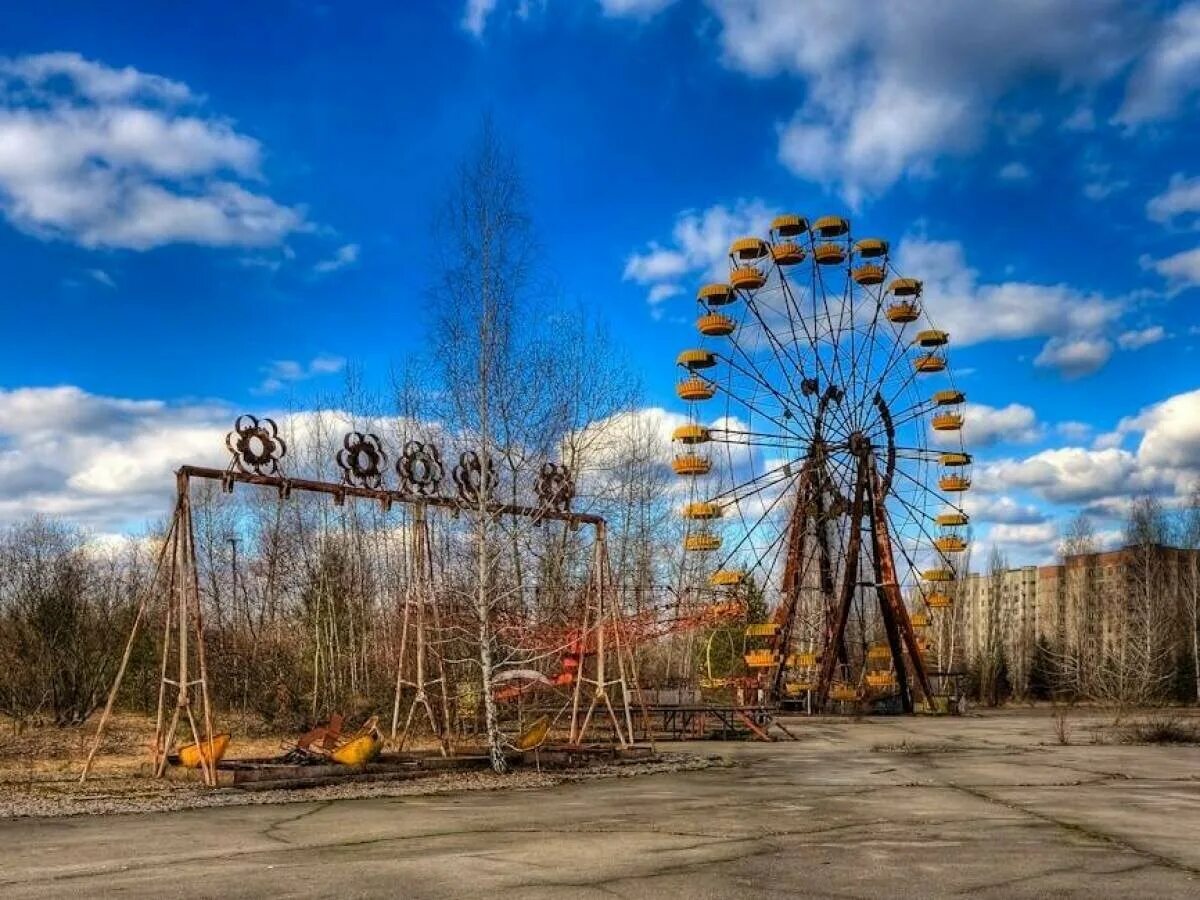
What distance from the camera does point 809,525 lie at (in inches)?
1612

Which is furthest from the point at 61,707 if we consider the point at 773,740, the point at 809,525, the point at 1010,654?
the point at 1010,654

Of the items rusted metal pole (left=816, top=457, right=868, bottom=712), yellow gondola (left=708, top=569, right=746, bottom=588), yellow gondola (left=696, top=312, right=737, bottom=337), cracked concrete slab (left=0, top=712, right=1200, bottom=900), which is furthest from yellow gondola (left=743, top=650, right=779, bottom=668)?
cracked concrete slab (left=0, top=712, right=1200, bottom=900)

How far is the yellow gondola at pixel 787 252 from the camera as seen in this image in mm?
38219

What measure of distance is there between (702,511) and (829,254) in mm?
9784

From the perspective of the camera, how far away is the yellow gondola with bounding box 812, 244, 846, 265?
126 feet

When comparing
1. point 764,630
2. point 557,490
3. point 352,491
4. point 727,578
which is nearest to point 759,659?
point 764,630

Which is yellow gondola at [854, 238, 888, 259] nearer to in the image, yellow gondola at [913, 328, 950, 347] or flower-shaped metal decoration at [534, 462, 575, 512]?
yellow gondola at [913, 328, 950, 347]

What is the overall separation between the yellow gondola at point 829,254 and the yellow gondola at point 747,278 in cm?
189

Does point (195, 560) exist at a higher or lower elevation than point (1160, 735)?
higher

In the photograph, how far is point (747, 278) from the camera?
3856 centimetres

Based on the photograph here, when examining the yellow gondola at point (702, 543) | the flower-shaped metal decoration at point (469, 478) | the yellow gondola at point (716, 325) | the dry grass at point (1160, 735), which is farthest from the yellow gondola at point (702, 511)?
the flower-shaped metal decoration at point (469, 478)

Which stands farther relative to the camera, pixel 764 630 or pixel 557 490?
pixel 764 630

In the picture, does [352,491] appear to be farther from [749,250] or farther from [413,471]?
[749,250]

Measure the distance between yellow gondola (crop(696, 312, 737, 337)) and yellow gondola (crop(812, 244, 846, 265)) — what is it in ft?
11.9
